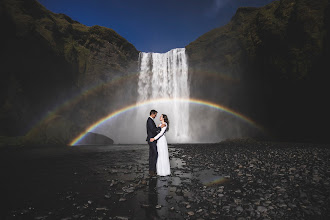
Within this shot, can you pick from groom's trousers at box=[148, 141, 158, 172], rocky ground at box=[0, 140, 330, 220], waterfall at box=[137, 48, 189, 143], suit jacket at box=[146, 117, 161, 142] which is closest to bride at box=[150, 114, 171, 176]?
groom's trousers at box=[148, 141, 158, 172]

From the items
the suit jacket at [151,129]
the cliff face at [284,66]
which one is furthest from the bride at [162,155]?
the cliff face at [284,66]

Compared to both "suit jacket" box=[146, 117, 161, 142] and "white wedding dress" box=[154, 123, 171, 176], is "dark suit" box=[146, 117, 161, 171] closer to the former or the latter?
"suit jacket" box=[146, 117, 161, 142]

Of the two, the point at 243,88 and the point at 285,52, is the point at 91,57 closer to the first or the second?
the point at 243,88

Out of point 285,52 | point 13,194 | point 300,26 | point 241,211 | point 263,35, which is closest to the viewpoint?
point 241,211

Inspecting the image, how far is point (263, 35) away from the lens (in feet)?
82.8

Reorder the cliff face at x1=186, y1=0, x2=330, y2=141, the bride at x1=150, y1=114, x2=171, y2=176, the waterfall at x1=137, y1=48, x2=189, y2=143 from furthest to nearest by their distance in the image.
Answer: the waterfall at x1=137, y1=48, x2=189, y2=143
the cliff face at x1=186, y1=0, x2=330, y2=141
the bride at x1=150, y1=114, x2=171, y2=176

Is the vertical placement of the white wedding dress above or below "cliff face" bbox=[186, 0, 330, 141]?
below

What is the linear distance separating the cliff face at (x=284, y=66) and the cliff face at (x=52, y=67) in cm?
2792

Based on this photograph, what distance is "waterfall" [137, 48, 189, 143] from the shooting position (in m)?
43.7

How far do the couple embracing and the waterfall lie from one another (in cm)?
3452

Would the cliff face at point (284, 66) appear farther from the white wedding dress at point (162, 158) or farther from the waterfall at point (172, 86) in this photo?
the white wedding dress at point (162, 158)

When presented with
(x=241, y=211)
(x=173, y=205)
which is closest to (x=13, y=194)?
(x=173, y=205)

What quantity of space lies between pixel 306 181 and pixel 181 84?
38.6 meters

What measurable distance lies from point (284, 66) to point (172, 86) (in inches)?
979
